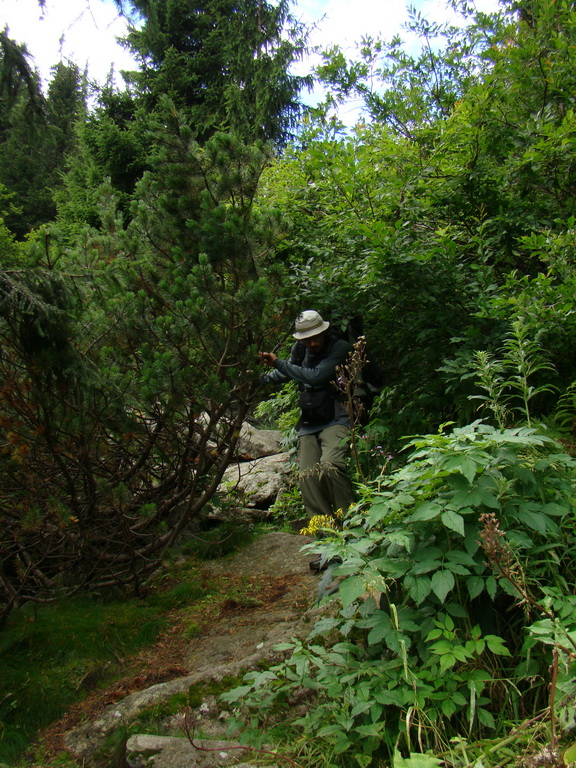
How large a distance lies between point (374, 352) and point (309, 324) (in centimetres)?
87

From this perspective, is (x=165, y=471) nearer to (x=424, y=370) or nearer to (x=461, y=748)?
(x=424, y=370)

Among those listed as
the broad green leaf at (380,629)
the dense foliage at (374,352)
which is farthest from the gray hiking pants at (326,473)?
the broad green leaf at (380,629)

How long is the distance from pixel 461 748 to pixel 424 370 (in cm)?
322

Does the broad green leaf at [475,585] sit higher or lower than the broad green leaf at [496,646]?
higher

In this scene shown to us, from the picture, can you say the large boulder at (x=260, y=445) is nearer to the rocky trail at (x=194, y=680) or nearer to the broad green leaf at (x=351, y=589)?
the rocky trail at (x=194, y=680)

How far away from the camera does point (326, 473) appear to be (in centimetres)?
457

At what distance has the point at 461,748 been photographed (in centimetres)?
195

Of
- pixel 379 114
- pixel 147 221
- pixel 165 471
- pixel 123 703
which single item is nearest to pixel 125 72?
pixel 379 114

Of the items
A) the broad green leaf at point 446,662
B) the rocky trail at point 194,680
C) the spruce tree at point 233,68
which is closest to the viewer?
the broad green leaf at point 446,662

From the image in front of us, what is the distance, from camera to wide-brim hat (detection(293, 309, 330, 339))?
4.86m

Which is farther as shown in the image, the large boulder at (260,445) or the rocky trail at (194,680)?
the large boulder at (260,445)

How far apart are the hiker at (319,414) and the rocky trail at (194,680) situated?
0.80 metres

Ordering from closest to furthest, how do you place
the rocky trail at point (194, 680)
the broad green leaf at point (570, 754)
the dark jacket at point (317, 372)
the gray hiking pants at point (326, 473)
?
the broad green leaf at point (570, 754)
the rocky trail at point (194, 680)
the gray hiking pants at point (326, 473)
the dark jacket at point (317, 372)

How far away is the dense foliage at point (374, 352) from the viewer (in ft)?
7.43
